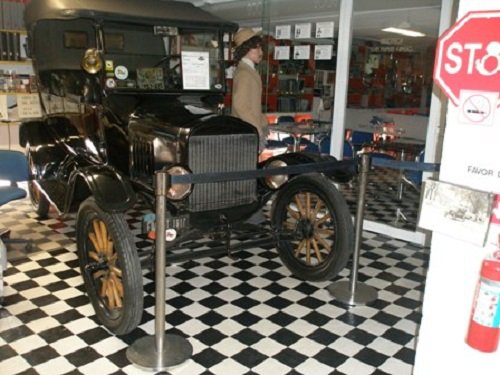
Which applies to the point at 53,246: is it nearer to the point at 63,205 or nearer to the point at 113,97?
the point at 63,205

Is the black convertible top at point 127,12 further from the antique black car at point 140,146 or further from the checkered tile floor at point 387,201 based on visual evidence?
the checkered tile floor at point 387,201

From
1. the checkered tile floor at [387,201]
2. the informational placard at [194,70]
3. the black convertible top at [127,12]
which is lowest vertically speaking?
the checkered tile floor at [387,201]

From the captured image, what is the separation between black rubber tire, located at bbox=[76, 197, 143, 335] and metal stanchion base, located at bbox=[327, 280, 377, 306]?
1.42m

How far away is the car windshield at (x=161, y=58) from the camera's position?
11.5 ft

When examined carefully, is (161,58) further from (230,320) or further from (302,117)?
(302,117)

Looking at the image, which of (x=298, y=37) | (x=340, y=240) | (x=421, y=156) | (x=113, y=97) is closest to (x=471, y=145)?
(x=340, y=240)

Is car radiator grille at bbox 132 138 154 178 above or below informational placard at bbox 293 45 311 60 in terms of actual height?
below

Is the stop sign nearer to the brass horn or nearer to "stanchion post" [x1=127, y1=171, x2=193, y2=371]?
"stanchion post" [x1=127, y1=171, x2=193, y2=371]

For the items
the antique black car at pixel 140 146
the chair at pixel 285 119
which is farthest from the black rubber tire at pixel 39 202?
the chair at pixel 285 119

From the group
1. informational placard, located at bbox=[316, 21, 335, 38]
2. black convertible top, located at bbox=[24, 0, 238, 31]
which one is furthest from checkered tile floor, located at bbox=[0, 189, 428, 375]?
informational placard, located at bbox=[316, 21, 335, 38]

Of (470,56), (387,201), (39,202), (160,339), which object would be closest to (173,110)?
(160,339)

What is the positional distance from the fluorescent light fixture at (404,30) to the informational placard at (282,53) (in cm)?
151

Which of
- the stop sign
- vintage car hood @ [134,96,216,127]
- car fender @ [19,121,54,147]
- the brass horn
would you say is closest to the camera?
the stop sign

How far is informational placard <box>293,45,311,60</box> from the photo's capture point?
533cm
